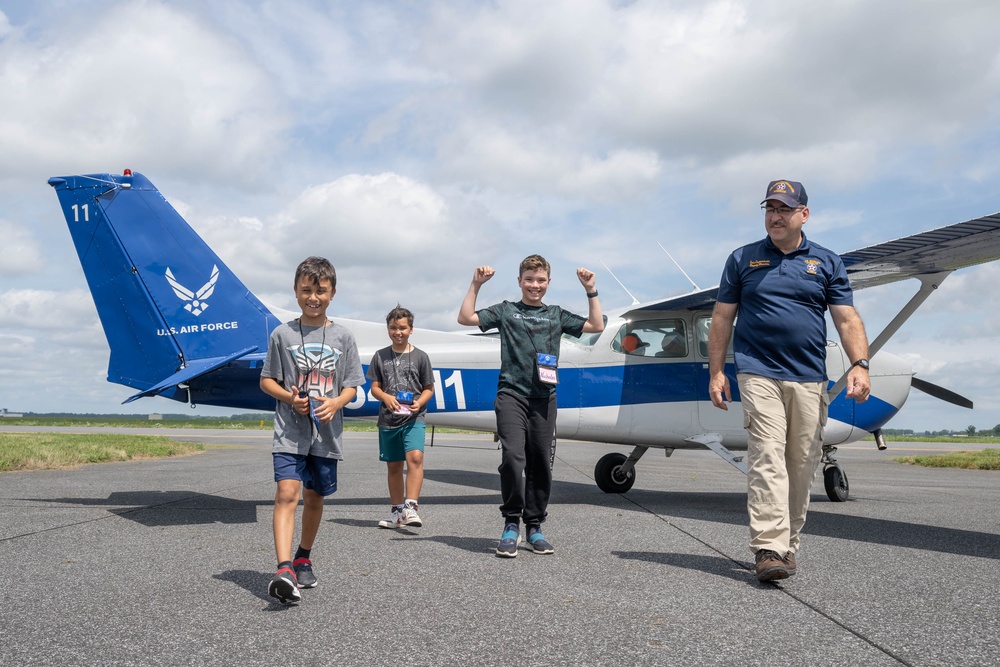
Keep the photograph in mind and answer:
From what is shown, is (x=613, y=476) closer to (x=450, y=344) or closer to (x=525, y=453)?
(x=450, y=344)

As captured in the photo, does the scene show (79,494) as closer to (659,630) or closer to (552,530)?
(552,530)

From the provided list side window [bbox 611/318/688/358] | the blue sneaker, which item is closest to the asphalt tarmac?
the blue sneaker

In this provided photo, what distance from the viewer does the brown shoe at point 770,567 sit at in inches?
143

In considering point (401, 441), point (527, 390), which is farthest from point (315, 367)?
point (401, 441)

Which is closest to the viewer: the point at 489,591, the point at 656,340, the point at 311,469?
the point at 489,591

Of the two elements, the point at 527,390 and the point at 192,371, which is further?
the point at 192,371

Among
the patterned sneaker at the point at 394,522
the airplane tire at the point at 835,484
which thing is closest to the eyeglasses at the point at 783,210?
the patterned sneaker at the point at 394,522

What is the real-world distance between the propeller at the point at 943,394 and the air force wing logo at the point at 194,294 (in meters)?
8.25

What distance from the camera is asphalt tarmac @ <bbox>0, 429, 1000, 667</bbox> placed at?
2.59m

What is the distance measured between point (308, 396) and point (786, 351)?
256 cm

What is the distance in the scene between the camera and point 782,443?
409 centimetres

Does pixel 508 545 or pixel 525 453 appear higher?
pixel 525 453

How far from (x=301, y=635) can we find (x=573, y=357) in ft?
18.3

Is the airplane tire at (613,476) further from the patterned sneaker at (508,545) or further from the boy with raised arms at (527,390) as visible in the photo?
the patterned sneaker at (508,545)
